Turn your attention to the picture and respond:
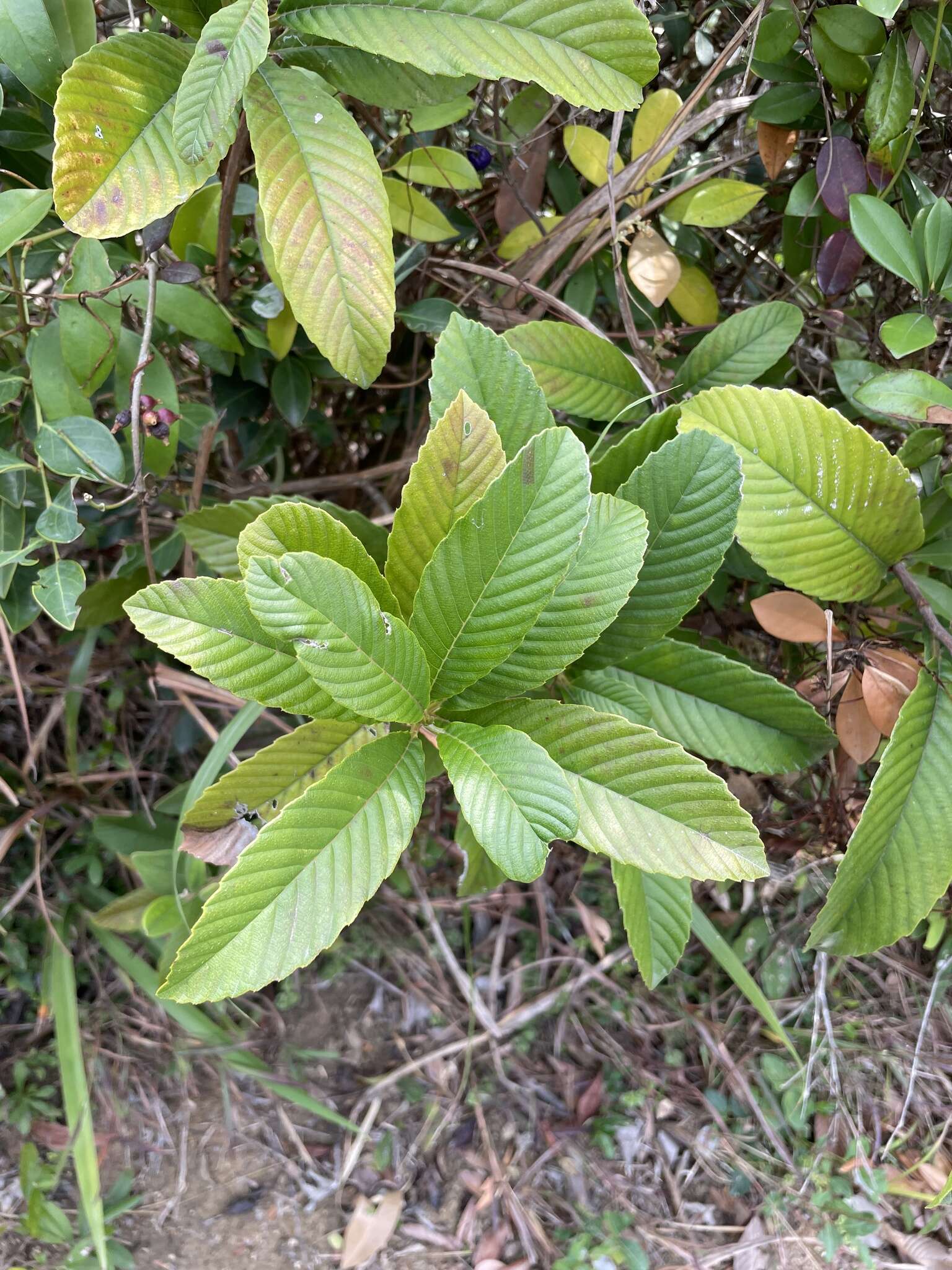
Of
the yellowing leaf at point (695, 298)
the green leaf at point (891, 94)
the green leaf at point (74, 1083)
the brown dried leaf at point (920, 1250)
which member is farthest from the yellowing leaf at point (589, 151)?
the brown dried leaf at point (920, 1250)

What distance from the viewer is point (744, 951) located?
1679 millimetres

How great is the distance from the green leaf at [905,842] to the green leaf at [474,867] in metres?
0.40

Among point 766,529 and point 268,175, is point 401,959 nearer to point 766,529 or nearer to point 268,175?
point 766,529

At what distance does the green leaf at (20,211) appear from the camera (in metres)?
0.77

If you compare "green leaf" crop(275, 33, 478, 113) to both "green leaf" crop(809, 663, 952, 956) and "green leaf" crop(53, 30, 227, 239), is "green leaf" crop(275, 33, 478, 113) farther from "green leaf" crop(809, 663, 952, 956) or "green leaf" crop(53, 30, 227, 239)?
"green leaf" crop(809, 663, 952, 956)

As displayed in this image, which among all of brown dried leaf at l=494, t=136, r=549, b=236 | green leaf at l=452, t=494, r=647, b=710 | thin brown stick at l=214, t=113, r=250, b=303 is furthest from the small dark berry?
green leaf at l=452, t=494, r=647, b=710

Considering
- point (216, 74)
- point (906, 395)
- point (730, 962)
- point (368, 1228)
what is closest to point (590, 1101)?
point (368, 1228)

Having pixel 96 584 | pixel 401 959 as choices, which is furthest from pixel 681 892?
pixel 401 959

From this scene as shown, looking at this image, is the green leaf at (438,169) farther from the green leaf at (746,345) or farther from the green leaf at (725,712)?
the green leaf at (725,712)

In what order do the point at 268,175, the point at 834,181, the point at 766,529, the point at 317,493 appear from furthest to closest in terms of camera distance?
the point at 317,493
the point at 834,181
the point at 766,529
the point at 268,175

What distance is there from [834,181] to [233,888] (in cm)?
96

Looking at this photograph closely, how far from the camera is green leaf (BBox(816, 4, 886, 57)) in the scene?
0.83 metres

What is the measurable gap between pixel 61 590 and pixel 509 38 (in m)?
0.68

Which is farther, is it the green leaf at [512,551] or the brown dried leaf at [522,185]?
the brown dried leaf at [522,185]
